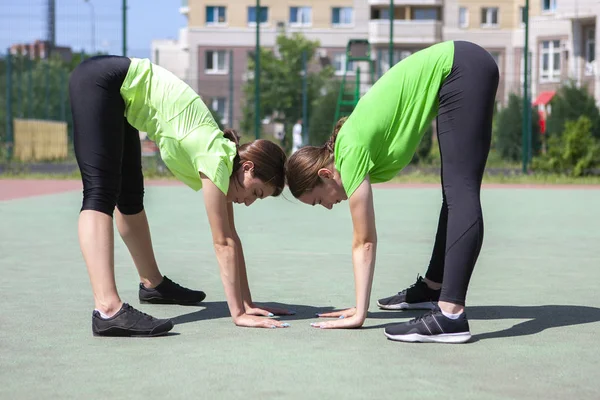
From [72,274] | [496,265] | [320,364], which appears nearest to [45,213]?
[72,274]

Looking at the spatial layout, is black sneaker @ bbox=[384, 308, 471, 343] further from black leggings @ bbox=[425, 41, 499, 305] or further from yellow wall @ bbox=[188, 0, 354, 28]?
yellow wall @ bbox=[188, 0, 354, 28]

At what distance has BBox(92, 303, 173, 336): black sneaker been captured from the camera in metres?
4.48

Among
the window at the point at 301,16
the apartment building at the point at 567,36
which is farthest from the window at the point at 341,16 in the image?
the apartment building at the point at 567,36

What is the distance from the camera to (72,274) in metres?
6.57

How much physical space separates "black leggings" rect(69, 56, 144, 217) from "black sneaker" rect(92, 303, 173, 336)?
1.47 ft

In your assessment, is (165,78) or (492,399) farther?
(165,78)

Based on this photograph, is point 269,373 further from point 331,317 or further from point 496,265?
point 496,265

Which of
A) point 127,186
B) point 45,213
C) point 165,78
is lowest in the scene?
point 45,213

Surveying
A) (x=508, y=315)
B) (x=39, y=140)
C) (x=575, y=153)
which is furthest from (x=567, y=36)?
(x=508, y=315)

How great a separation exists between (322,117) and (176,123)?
57.1ft

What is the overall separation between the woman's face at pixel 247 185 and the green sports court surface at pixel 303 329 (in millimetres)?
576

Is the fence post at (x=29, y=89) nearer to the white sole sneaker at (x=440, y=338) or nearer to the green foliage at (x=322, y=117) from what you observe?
the green foliage at (x=322, y=117)

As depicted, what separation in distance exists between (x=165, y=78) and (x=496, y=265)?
10.3 ft

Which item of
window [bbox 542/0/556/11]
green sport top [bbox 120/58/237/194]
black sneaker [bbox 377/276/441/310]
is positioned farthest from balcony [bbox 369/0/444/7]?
green sport top [bbox 120/58/237/194]
